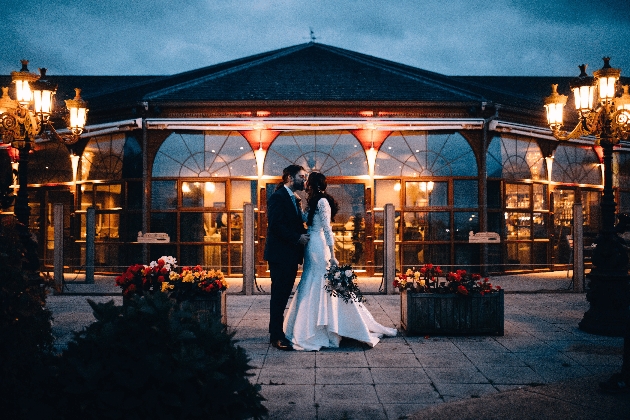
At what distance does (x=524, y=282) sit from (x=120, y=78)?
677 inches

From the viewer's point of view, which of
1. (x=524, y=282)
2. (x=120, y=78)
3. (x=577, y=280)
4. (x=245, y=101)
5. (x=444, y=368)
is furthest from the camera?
(x=120, y=78)

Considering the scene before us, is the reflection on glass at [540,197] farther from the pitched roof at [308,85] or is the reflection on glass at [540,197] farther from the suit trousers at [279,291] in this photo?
the suit trousers at [279,291]

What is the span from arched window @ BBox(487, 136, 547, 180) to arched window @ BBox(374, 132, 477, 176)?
2.11 ft

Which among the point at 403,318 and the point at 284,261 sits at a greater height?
the point at 284,261

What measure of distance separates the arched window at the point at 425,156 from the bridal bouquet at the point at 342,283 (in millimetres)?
7983

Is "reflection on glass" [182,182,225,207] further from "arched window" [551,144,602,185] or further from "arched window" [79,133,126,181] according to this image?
"arched window" [551,144,602,185]

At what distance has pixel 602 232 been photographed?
769 centimetres

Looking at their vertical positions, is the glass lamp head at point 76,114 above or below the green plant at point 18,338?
above

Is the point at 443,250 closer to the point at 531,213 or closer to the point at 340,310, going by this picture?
the point at 531,213

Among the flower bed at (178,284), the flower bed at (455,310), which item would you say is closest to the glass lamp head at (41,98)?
the flower bed at (178,284)

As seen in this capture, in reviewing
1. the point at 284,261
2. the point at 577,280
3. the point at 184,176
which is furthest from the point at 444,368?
the point at 184,176

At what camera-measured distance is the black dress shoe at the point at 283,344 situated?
20.8 ft

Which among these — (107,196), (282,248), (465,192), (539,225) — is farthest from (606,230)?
(107,196)

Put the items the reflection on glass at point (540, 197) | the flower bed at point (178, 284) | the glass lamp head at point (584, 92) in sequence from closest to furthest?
the flower bed at point (178, 284) → the glass lamp head at point (584, 92) → the reflection on glass at point (540, 197)
